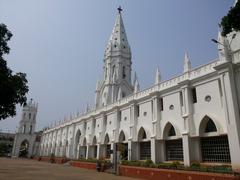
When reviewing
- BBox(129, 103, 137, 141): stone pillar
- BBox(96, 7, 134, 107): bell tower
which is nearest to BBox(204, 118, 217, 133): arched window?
BBox(129, 103, 137, 141): stone pillar

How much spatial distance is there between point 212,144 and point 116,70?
100 ft

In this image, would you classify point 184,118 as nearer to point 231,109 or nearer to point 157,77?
point 231,109

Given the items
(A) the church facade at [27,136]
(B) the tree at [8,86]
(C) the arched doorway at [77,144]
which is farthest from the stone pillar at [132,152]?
(A) the church facade at [27,136]

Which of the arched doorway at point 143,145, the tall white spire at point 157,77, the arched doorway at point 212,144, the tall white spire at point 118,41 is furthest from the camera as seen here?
the tall white spire at point 118,41

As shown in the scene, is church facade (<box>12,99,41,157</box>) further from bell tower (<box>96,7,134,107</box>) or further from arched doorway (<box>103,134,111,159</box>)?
arched doorway (<box>103,134,111,159</box>)

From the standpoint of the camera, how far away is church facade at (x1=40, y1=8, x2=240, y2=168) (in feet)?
58.7

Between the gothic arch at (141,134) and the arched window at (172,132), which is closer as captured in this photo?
the arched window at (172,132)

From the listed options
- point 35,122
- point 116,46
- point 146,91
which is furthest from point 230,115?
point 35,122

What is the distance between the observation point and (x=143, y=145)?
2831cm

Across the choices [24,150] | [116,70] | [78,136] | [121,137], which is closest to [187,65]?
[121,137]

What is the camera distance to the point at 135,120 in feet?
96.6

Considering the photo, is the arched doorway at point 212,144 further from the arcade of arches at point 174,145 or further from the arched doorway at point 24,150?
the arched doorway at point 24,150

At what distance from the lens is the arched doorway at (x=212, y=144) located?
18500 mm

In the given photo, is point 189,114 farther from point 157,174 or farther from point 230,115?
point 157,174
